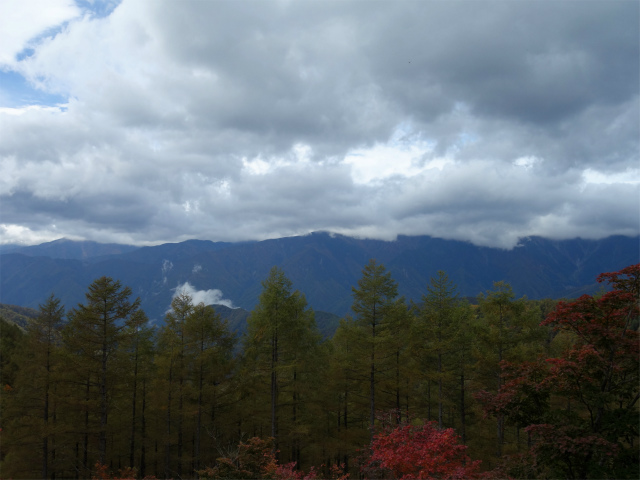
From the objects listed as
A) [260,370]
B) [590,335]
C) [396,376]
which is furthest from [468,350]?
→ [590,335]

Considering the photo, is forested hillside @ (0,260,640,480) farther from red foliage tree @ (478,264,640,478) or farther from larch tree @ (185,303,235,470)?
red foliage tree @ (478,264,640,478)

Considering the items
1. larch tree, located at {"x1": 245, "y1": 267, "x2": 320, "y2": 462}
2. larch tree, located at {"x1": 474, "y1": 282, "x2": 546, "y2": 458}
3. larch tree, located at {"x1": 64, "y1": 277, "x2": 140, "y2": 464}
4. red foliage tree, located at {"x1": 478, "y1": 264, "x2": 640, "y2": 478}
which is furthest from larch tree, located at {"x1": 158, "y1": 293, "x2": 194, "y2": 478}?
red foliage tree, located at {"x1": 478, "y1": 264, "x2": 640, "y2": 478}

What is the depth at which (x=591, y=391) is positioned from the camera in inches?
328

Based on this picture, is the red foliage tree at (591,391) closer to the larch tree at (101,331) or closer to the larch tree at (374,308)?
the larch tree at (374,308)

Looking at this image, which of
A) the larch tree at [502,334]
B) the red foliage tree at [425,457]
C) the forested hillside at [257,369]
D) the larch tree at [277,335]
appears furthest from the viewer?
the larch tree at [277,335]

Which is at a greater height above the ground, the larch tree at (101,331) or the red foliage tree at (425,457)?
the larch tree at (101,331)

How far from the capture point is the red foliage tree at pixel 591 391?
25.1 ft

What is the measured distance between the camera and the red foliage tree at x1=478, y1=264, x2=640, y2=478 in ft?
25.1

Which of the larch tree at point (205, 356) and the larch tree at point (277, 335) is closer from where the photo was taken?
the larch tree at point (277, 335)

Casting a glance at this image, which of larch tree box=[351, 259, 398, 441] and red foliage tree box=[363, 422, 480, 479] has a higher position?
larch tree box=[351, 259, 398, 441]

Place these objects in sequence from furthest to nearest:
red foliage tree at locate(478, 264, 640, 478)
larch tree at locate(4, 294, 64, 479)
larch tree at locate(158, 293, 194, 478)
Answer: larch tree at locate(158, 293, 194, 478) < larch tree at locate(4, 294, 64, 479) < red foliage tree at locate(478, 264, 640, 478)

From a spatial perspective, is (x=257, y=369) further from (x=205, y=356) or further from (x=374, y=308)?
(x=374, y=308)

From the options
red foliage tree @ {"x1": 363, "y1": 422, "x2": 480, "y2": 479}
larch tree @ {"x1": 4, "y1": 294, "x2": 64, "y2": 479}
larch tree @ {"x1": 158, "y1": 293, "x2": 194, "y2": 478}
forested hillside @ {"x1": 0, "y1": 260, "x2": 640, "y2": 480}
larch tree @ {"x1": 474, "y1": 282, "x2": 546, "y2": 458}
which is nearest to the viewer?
red foliage tree @ {"x1": 363, "y1": 422, "x2": 480, "y2": 479}

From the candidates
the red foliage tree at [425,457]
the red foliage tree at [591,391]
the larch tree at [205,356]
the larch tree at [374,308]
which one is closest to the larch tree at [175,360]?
the larch tree at [205,356]
